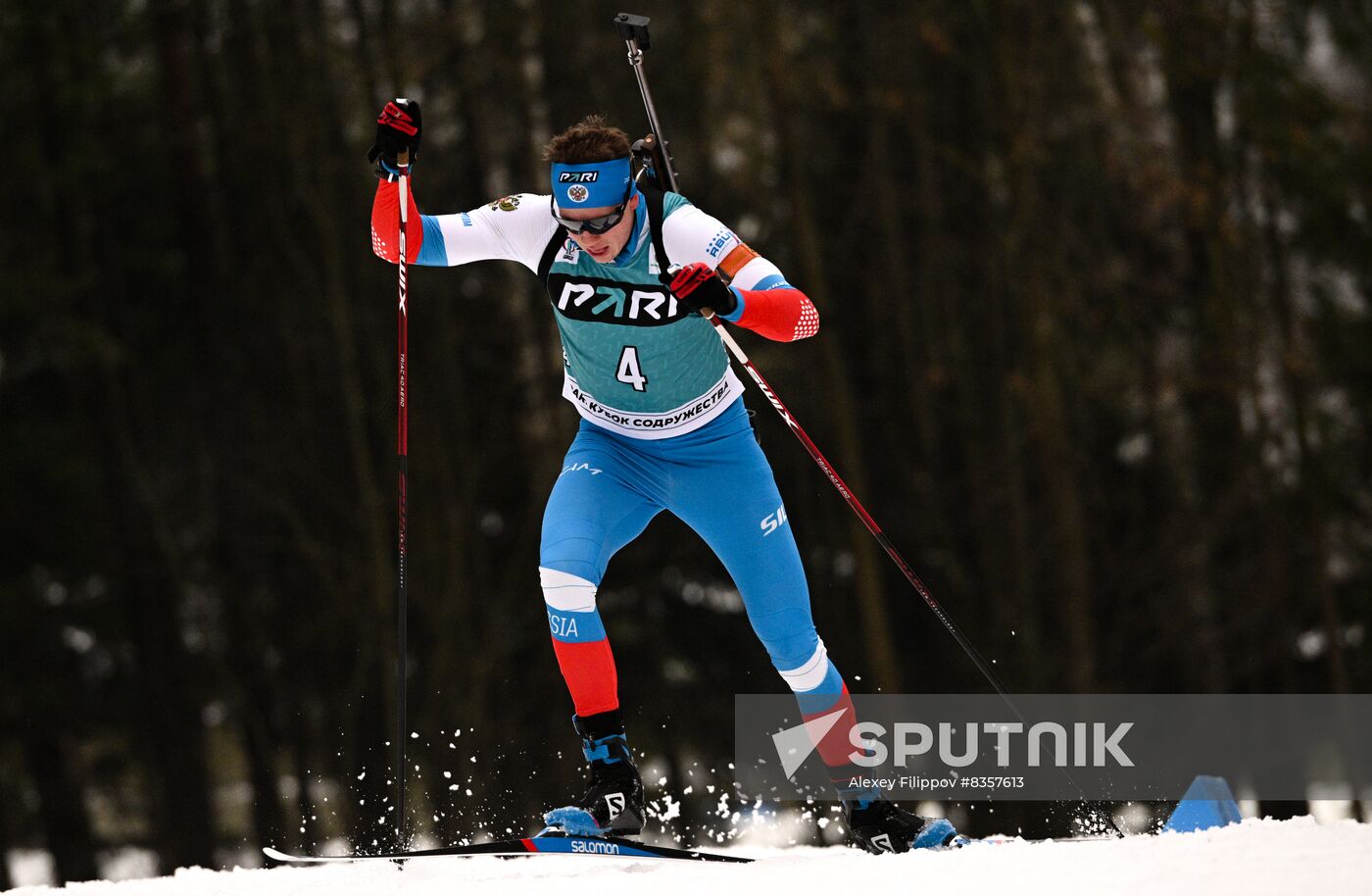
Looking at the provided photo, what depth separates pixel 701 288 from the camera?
4195 millimetres

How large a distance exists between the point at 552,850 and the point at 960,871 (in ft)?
4.14

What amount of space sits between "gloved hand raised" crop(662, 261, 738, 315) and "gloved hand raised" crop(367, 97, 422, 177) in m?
0.90

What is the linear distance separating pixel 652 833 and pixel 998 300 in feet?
13.7

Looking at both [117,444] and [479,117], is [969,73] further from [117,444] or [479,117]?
[117,444]

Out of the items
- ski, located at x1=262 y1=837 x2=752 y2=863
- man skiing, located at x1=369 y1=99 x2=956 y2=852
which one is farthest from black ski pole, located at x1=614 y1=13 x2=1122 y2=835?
ski, located at x1=262 y1=837 x2=752 y2=863

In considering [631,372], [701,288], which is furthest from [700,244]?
[631,372]

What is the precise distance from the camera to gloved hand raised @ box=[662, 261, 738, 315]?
4.19 metres

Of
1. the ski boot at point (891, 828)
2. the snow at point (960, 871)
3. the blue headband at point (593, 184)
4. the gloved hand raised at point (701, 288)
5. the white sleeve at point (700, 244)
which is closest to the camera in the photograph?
the snow at point (960, 871)

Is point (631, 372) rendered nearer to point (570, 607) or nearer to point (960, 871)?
point (570, 607)

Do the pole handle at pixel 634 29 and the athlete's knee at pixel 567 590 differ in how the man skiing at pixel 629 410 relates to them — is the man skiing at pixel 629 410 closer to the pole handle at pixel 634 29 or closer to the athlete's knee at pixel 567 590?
the athlete's knee at pixel 567 590

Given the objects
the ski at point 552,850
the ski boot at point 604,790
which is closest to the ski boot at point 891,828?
the ski at point 552,850

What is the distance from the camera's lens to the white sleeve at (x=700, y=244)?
443 cm

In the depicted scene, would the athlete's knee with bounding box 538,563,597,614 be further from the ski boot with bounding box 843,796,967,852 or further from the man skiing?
the ski boot with bounding box 843,796,967,852

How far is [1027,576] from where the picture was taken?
1037 cm
